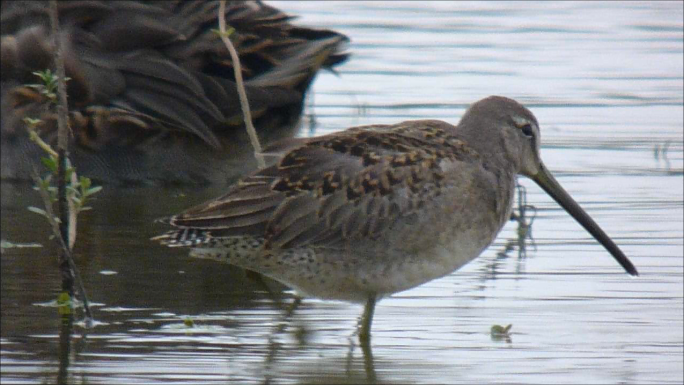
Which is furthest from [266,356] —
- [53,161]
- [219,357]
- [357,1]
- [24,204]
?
[357,1]

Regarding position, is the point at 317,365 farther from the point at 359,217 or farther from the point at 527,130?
the point at 527,130

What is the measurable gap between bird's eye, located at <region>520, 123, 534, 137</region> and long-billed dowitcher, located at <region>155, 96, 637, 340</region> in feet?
1.01

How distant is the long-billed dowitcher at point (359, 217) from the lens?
4863 mm

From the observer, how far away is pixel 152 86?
6.98m

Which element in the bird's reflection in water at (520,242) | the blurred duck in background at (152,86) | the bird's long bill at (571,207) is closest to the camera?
the bird's long bill at (571,207)

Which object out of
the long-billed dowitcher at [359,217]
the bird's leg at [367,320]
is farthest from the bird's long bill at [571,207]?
the bird's leg at [367,320]

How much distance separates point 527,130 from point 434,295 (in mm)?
720

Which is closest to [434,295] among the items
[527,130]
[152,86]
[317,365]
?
[527,130]

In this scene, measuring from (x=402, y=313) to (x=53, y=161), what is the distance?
1.37m

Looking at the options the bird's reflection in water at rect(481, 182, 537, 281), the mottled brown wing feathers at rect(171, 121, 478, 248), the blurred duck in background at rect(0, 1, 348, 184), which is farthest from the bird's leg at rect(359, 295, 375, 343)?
the blurred duck in background at rect(0, 1, 348, 184)

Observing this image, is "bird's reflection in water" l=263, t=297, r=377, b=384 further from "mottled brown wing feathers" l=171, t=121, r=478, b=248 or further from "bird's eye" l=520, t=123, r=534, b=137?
"bird's eye" l=520, t=123, r=534, b=137

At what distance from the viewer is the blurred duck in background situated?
6.94 m

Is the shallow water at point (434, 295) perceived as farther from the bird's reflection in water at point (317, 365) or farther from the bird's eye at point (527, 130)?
the bird's eye at point (527, 130)

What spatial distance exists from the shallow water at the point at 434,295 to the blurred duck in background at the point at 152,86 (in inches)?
7.5
